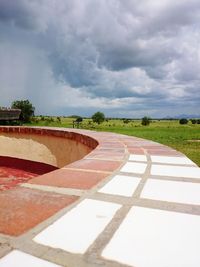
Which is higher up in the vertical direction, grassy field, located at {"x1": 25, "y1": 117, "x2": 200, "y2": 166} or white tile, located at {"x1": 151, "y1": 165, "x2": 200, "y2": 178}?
white tile, located at {"x1": 151, "y1": 165, "x2": 200, "y2": 178}

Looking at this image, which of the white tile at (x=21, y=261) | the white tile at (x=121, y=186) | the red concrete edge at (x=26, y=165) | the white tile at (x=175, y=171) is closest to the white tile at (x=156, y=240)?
the white tile at (x=21, y=261)

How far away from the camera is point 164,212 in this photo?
1.43 meters

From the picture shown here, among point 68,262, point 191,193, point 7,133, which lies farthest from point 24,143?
point 68,262

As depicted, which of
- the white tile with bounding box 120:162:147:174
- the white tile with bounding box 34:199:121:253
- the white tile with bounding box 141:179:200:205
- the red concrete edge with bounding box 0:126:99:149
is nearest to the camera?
the white tile with bounding box 34:199:121:253

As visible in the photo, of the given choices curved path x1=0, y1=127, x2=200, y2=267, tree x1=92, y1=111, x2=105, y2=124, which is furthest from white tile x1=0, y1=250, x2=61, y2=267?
tree x1=92, y1=111, x2=105, y2=124

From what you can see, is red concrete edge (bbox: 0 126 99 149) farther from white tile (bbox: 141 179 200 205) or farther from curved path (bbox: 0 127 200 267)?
curved path (bbox: 0 127 200 267)

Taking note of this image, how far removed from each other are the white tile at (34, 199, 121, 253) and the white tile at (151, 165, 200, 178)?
1017mm

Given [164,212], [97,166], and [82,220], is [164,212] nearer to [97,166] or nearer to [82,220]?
[82,220]

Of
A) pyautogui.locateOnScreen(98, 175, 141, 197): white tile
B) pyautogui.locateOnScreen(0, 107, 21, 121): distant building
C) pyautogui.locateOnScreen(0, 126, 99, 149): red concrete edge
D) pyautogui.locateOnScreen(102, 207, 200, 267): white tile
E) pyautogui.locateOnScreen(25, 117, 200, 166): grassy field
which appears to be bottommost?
pyautogui.locateOnScreen(25, 117, 200, 166): grassy field

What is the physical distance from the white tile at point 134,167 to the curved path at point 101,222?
0.30 m

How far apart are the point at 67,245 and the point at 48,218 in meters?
0.27

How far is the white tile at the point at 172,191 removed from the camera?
1.67m

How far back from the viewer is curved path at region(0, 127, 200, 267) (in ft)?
3.26

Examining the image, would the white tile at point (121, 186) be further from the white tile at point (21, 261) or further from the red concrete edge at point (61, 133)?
the red concrete edge at point (61, 133)
